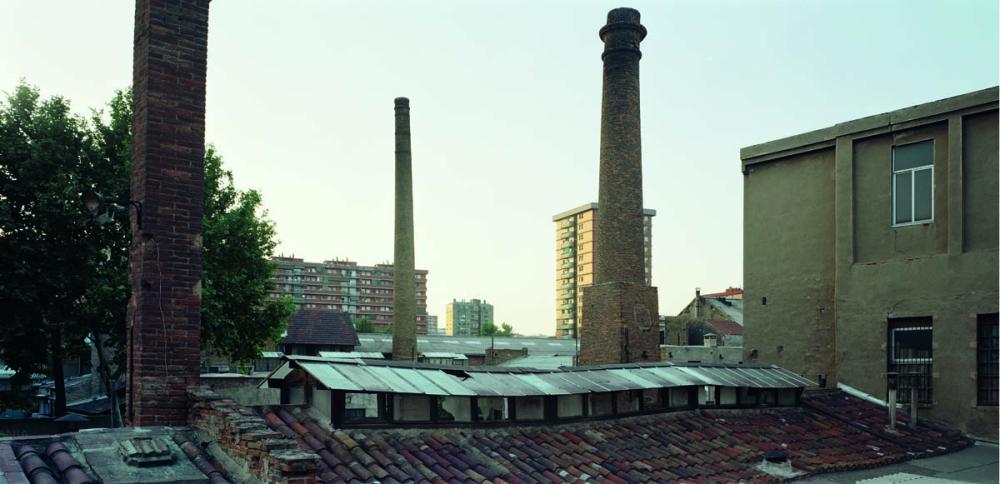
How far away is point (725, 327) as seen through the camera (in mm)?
58438

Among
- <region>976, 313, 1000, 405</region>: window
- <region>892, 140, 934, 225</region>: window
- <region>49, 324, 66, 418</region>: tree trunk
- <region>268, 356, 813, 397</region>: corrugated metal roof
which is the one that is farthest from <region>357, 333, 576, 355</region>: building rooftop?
<region>976, 313, 1000, 405</region>: window

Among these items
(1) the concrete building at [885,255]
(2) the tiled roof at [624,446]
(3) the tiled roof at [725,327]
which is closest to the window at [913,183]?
(1) the concrete building at [885,255]

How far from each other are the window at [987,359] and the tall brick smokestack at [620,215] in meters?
8.61

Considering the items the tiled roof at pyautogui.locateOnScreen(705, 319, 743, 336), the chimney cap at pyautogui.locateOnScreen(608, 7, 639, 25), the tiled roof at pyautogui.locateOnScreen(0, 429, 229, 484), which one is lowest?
the tiled roof at pyautogui.locateOnScreen(705, 319, 743, 336)

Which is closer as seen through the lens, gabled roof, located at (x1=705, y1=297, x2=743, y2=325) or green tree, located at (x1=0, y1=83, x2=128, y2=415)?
green tree, located at (x1=0, y1=83, x2=128, y2=415)

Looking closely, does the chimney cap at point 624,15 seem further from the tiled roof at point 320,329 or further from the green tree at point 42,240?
the tiled roof at point 320,329

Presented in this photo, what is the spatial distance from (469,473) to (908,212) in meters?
14.1

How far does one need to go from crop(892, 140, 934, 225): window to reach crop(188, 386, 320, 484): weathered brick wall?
15917 millimetres

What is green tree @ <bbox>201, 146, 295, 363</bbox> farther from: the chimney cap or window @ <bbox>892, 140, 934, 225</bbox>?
window @ <bbox>892, 140, 934, 225</bbox>

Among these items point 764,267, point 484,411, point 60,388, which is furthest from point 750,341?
point 60,388

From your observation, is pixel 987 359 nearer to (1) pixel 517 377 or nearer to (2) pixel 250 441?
(1) pixel 517 377

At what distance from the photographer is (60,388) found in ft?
77.0

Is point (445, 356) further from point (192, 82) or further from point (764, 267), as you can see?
point (192, 82)

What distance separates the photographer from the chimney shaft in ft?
80.7
